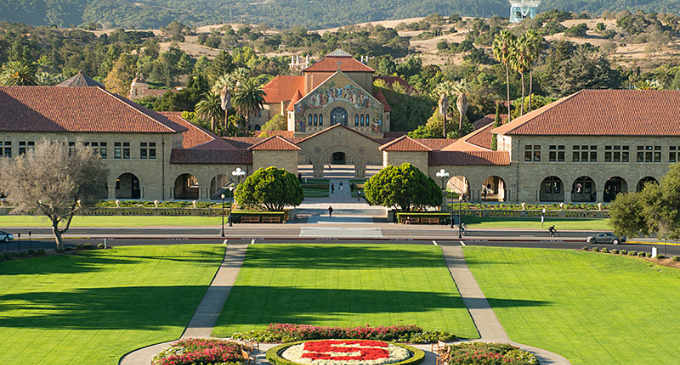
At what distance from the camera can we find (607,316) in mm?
53062

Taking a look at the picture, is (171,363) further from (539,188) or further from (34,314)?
(539,188)

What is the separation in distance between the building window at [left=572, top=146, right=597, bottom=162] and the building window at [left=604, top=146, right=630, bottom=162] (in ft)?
3.89

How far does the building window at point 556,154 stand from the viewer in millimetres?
100875

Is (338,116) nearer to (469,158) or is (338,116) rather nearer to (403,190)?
(469,158)

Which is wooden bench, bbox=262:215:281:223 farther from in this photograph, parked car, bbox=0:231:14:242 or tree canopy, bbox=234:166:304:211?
parked car, bbox=0:231:14:242

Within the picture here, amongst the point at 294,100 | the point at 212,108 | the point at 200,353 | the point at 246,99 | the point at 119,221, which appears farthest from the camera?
the point at 294,100

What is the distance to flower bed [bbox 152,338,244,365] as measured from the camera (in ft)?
140

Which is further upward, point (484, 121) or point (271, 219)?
point (484, 121)

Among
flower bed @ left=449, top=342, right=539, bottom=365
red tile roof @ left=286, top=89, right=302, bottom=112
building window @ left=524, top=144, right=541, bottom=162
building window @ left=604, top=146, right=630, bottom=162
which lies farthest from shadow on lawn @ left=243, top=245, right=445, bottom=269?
red tile roof @ left=286, top=89, right=302, bottom=112

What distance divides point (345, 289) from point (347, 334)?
11659 millimetres

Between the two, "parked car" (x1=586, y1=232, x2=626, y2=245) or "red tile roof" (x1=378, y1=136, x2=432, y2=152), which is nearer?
"parked car" (x1=586, y1=232, x2=626, y2=245)

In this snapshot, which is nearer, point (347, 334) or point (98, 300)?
point (347, 334)

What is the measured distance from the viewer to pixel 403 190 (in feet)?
285

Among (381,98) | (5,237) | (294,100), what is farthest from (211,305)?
(381,98)
